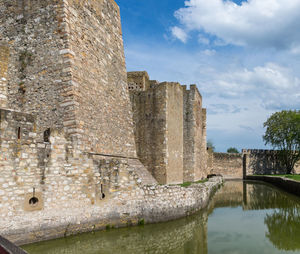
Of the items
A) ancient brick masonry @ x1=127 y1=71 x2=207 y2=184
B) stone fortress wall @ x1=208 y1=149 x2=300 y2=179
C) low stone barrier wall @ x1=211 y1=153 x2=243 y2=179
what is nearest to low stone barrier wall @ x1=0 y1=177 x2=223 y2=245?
ancient brick masonry @ x1=127 y1=71 x2=207 y2=184

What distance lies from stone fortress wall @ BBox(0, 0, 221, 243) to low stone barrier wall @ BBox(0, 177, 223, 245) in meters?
0.03

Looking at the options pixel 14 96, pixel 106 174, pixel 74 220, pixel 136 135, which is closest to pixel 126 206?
pixel 106 174

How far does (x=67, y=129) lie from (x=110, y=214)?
3.08 m

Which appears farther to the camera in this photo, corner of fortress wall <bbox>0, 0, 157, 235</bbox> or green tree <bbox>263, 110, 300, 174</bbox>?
green tree <bbox>263, 110, 300, 174</bbox>

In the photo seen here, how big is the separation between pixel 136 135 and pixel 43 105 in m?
7.65

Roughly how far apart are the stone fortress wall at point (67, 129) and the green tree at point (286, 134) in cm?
3145

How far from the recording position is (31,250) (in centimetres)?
705

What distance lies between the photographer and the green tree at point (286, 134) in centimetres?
4003

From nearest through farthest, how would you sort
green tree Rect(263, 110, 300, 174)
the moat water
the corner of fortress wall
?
1. the corner of fortress wall
2. the moat water
3. green tree Rect(263, 110, 300, 174)

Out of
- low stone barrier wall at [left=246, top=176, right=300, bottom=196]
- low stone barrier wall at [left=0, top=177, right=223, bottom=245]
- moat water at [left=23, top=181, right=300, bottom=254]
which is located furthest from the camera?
low stone barrier wall at [left=246, top=176, right=300, bottom=196]

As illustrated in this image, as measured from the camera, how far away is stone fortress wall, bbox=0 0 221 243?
7.48 metres

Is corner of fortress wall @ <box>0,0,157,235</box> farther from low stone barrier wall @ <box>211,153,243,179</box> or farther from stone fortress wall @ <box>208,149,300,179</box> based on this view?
stone fortress wall @ <box>208,149,300,179</box>

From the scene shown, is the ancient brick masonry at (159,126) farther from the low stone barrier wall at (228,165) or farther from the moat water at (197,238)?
the low stone barrier wall at (228,165)

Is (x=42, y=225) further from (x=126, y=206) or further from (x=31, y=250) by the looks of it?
(x=126, y=206)
